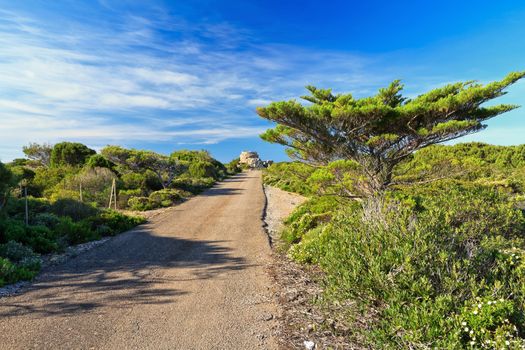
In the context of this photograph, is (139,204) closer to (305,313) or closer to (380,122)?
(380,122)

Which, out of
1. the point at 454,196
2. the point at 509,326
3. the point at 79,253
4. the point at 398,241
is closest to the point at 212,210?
the point at 79,253

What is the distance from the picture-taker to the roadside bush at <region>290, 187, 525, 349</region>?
3.48 meters

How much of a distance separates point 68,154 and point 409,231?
121 feet

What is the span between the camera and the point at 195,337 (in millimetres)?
4500

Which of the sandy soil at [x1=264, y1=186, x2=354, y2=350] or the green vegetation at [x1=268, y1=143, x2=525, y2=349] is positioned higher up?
the green vegetation at [x1=268, y1=143, x2=525, y2=349]

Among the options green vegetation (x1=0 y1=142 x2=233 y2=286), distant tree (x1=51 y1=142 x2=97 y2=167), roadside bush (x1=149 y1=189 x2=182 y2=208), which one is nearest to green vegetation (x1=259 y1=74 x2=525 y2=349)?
green vegetation (x1=0 y1=142 x2=233 y2=286)

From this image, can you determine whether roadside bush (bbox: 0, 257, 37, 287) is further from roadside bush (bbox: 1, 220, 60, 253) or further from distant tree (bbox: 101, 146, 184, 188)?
distant tree (bbox: 101, 146, 184, 188)

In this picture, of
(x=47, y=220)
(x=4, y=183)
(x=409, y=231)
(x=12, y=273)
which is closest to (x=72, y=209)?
(x=47, y=220)

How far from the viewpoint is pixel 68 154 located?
33.8 metres

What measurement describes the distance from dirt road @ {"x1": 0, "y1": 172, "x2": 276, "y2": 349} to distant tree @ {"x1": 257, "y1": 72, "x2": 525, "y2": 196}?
3.64m

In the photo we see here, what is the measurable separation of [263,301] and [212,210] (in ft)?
38.6

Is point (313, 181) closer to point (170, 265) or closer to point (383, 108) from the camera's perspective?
point (383, 108)

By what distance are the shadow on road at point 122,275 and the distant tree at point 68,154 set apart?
2792 cm

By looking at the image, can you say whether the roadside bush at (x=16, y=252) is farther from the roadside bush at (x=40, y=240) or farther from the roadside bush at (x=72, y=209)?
the roadside bush at (x=72, y=209)
